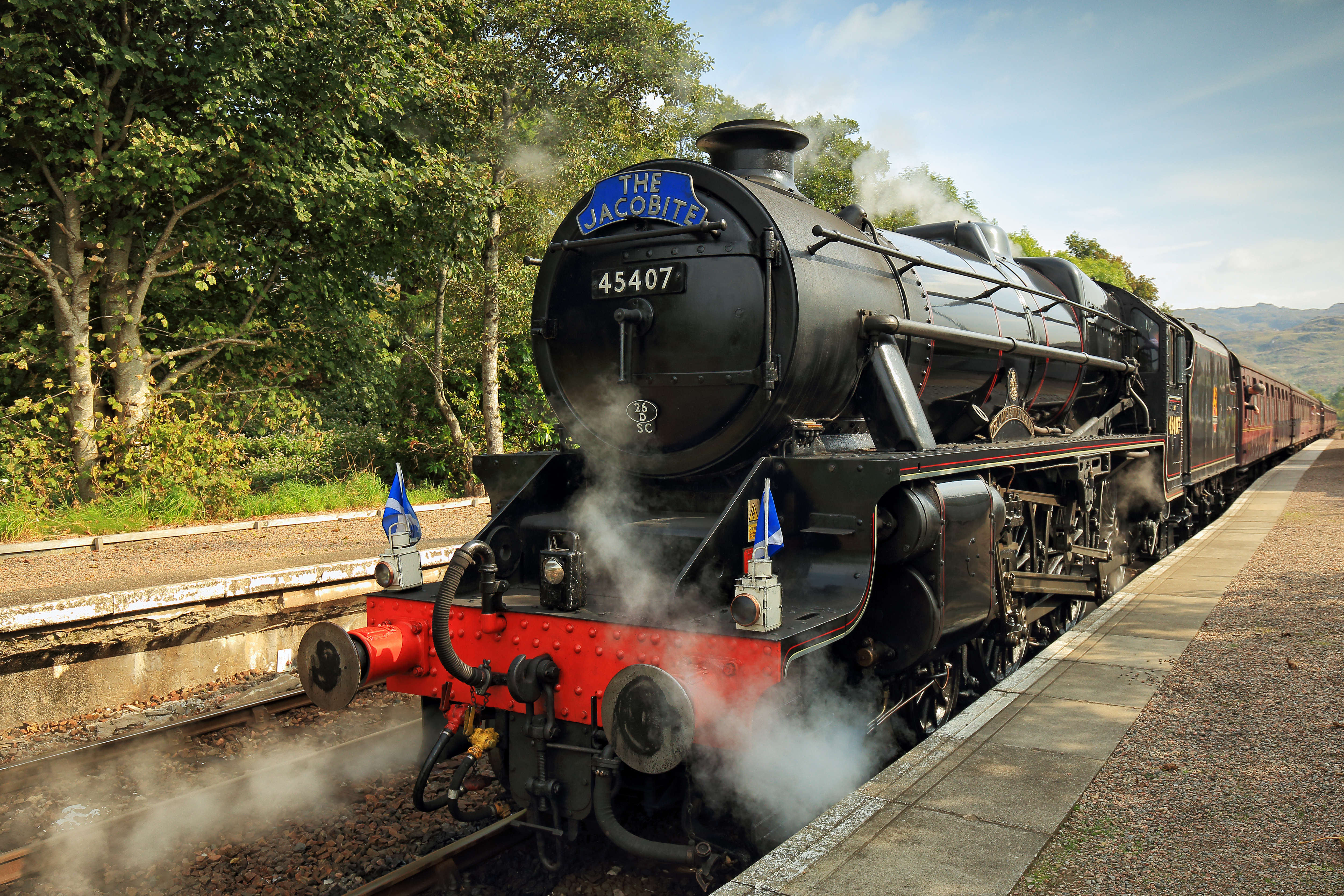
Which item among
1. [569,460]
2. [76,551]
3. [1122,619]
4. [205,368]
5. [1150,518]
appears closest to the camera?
[569,460]

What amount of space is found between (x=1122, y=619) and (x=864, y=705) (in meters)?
3.27

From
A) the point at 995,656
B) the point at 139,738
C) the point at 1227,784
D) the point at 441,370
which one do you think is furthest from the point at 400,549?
the point at 441,370

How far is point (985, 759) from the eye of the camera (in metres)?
3.48

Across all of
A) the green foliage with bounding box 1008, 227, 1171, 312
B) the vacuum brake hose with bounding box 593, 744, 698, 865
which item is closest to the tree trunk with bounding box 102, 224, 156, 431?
the vacuum brake hose with bounding box 593, 744, 698, 865

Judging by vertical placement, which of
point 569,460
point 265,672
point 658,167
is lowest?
point 265,672

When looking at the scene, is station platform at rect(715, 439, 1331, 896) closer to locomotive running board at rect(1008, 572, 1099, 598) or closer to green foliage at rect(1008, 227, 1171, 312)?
locomotive running board at rect(1008, 572, 1099, 598)

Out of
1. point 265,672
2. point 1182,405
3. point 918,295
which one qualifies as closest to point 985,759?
point 918,295

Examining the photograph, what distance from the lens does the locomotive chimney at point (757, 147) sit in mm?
4270

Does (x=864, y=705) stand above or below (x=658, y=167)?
below

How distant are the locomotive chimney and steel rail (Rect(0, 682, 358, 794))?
412 centimetres

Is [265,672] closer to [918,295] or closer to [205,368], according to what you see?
[918,295]

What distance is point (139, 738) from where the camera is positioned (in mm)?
4648

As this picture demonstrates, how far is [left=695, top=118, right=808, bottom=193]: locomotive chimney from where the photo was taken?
4270 millimetres

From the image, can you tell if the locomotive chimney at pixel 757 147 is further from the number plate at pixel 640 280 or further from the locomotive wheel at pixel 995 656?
the locomotive wheel at pixel 995 656
